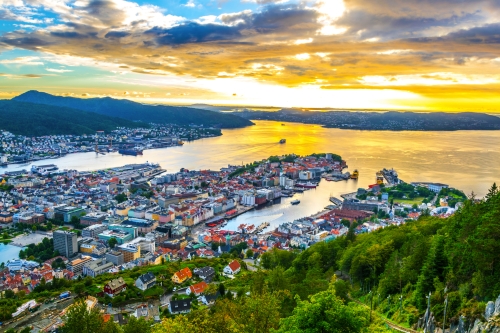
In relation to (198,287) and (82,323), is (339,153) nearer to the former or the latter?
(198,287)

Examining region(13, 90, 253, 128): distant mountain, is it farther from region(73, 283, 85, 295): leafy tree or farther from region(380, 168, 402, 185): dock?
region(73, 283, 85, 295): leafy tree

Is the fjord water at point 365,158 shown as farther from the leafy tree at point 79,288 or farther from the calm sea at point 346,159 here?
the leafy tree at point 79,288

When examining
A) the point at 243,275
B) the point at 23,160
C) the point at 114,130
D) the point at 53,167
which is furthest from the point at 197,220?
the point at 114,130

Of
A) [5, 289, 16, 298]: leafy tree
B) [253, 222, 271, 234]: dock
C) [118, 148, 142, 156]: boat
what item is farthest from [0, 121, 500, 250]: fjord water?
[5, 289, 16, 298]: leafy tree

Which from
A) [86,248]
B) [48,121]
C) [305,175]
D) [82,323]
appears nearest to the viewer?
[82,323]

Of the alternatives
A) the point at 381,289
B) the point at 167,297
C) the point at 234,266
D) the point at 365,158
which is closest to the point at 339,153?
the point at 365,158

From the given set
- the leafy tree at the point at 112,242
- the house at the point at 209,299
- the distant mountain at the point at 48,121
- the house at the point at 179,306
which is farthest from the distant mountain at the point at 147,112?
the house at the point at 179,306
